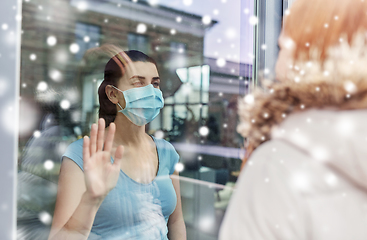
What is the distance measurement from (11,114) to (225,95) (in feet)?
3.21

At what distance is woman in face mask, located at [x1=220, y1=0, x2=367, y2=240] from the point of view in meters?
0.59

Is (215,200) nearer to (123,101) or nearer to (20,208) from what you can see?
(123,101)

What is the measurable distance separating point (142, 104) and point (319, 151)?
65 cm

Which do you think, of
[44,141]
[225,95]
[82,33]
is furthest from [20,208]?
[225,95]

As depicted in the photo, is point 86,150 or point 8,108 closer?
point 8,108

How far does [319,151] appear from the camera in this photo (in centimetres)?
59

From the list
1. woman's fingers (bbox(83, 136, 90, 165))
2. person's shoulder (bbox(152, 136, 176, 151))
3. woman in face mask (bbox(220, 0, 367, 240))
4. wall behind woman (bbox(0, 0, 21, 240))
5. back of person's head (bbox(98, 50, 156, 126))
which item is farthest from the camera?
person's shoulder (bbox(152, 136, 176, 151))

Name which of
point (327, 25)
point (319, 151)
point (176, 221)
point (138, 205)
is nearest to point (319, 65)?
point (327, 25)

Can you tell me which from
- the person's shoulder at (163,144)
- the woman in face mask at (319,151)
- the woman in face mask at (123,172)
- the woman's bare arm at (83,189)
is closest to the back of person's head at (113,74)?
the woman in face mask at (123,172)

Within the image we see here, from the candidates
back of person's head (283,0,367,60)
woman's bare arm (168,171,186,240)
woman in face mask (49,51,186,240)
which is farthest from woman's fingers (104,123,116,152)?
back of person's head (283,0,367,60)

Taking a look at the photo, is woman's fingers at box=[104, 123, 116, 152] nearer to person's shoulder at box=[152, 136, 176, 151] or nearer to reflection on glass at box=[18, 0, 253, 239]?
reflection on glass at box=[18, 0, 253, 239]

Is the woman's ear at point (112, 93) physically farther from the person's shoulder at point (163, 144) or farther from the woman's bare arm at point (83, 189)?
the person's shoulder at point (163, 144)

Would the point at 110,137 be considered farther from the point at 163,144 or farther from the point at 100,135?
the point at 163,144

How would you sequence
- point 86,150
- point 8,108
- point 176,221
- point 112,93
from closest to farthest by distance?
point 8,108 → point 86,150 → point 112,93 → point 176,221
